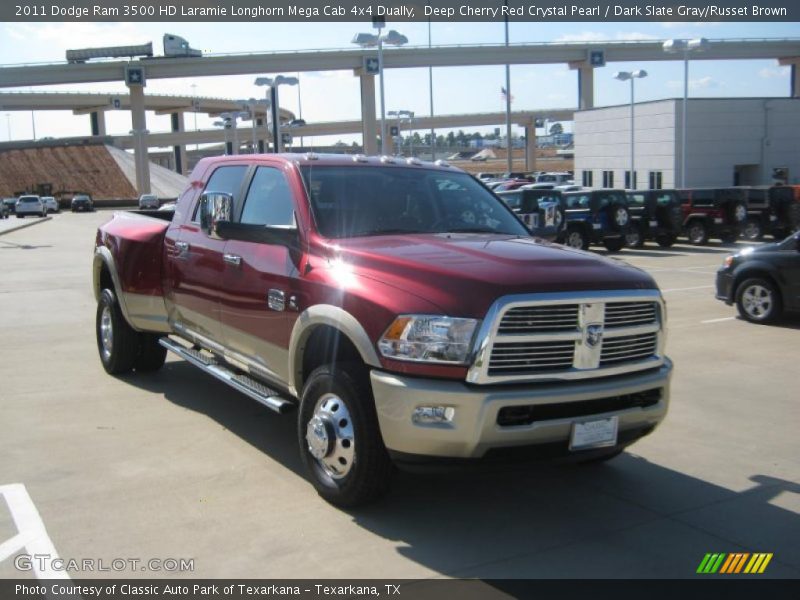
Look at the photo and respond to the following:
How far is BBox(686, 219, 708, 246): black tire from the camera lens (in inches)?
969

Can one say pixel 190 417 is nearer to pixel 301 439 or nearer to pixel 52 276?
pixel 301 439

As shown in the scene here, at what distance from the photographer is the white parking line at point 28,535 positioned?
420 cm

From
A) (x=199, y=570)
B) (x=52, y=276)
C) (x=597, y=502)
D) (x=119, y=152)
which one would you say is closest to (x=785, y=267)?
(x=597, y=502)

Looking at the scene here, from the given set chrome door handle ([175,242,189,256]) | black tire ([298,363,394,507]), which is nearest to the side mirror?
chrome door handle ([175,242,189,256])

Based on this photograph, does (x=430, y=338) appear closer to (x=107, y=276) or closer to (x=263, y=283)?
(x=263, y=283)

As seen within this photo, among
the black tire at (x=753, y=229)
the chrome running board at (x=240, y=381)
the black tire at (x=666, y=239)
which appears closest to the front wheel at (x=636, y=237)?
the black tire at (x=666, y=239)

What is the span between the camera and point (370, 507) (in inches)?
194

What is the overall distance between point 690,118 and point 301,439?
48163 millimetres

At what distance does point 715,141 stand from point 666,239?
28.2 m

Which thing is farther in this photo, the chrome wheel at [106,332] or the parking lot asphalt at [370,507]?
the chrome wheel at [106,332]

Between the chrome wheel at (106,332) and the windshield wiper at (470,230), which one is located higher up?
the windshield wiper at (470,230)

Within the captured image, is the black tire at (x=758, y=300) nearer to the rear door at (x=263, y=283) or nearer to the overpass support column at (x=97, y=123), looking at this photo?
the rear door at (x=263, y=283)

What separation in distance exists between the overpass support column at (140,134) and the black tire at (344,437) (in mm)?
68723

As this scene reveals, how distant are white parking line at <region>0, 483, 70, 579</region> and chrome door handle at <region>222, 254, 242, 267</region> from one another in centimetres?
201
